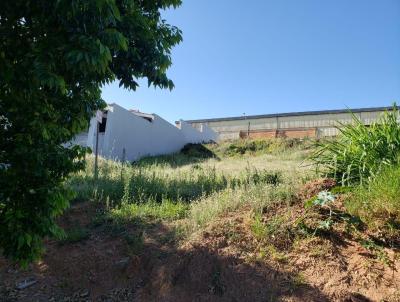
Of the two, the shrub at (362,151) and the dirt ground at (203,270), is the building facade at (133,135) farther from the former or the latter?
the shrub at (362,151)

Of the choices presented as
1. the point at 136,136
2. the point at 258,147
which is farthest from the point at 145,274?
the point at 258,147

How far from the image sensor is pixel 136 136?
69.4 feet

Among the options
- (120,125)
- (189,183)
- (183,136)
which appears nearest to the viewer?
(189,183)

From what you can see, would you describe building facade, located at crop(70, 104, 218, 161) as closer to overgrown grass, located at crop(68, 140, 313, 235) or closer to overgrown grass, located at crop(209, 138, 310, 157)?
overgrown grass, located at crop(209, 138, 310, 157)

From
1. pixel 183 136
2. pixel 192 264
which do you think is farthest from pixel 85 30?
pixel 183 136

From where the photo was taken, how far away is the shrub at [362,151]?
5582 millimetres

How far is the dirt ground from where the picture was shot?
4.05 metres

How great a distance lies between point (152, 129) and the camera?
23.3 m

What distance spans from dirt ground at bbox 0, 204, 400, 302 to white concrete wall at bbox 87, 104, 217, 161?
1002cm

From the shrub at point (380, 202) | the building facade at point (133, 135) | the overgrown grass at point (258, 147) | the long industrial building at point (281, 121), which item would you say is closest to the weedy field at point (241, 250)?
the shrub at point (380, 202)

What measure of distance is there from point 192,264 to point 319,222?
1.54m

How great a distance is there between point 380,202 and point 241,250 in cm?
167

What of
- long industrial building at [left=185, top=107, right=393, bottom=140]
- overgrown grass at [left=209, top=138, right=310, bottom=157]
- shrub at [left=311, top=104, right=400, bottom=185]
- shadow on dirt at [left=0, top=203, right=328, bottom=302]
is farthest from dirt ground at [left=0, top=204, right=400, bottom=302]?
long industrial building at [left=185, top=107, right=393, bottom=140]

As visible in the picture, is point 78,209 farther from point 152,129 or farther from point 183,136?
point 183,136
